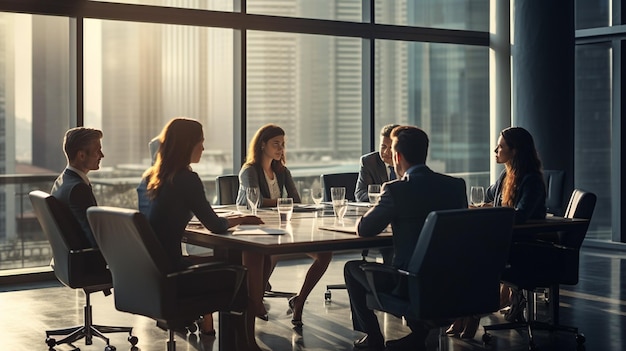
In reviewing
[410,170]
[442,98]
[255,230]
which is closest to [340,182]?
[255,230]

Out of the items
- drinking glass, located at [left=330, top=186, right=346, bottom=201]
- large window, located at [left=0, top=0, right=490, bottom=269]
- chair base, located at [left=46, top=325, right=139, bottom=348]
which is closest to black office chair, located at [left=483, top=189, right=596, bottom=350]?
drinking glass, located at [left=330, top=186, right=346, bottom=201]

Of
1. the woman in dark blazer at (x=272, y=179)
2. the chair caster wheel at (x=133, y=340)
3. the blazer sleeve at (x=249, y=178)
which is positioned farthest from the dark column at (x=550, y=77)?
the chair caster wheel at (x=133, y=340)

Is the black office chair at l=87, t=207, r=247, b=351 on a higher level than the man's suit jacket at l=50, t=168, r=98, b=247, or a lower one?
lower

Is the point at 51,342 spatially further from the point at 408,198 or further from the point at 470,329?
the point at 470,329

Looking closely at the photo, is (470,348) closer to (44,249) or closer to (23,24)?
(44,249)

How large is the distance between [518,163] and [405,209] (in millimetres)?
1300

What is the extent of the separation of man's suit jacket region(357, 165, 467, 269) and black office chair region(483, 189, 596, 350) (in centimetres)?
89

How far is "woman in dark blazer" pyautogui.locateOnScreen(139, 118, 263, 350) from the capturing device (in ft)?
14.7

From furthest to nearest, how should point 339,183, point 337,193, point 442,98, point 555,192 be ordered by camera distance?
point 442,98, point 339,183, point 555,192, point 337,193

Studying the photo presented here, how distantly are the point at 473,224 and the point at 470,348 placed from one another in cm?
136

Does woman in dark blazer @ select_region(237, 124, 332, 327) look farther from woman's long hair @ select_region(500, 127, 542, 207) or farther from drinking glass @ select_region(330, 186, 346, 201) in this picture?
woman's long hair @ select_region(500, 127, 542, 207)

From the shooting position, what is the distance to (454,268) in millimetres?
4402

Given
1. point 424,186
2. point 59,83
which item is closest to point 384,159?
point 424,186

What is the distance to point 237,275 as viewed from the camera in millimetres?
4492
